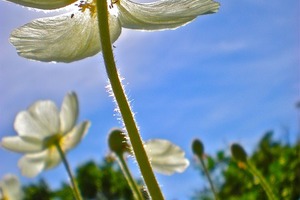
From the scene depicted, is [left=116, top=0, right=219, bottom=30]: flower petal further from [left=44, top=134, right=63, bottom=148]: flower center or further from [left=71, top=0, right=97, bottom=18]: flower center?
[left=44, top=134, right=63, bottom=148]: flower center

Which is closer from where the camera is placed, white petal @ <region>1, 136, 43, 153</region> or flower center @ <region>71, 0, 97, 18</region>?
flower center @ <region>71, 0, 97, 18</region>

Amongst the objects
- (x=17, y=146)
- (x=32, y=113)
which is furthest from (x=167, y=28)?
(x=32, y=113)

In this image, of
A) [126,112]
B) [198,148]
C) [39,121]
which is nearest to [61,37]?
[126,112]

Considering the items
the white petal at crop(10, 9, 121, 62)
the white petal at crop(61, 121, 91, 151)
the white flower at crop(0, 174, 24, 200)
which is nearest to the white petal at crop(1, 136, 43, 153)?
the white petal at crop(61, 121, 91, 151)

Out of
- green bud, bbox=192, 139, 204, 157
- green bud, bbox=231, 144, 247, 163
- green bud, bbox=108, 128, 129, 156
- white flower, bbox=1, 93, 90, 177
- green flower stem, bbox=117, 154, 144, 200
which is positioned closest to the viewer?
green flower stem, bbox=117, 154, 144, 200

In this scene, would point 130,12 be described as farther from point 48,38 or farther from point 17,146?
point 17,146
